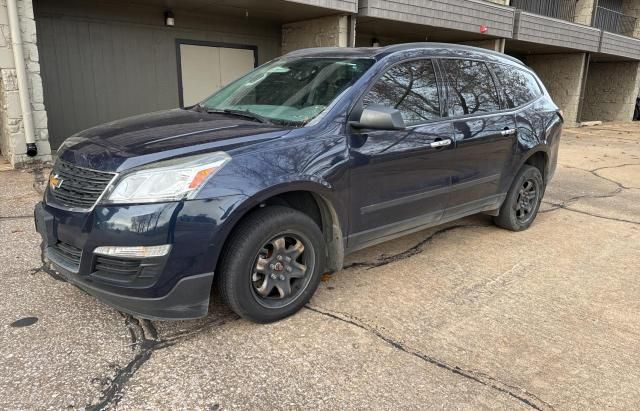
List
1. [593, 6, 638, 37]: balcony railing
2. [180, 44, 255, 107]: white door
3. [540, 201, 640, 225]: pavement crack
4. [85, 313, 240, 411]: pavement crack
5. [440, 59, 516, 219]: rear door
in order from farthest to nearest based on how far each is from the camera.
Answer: [593, 6, 638, 37]: balcony railing < [180, 44, 255, 107]: white door < [540, 201, 640, 225]: pavement crack < [440, 59, 516, 219]: rear door < [85, 313, 240, 411]: pavement crack

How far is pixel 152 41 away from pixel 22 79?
3550 millimetres

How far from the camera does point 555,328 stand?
3.09 meters

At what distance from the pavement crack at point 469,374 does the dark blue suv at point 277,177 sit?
1.38 feet

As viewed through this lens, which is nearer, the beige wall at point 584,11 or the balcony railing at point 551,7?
the balcony railing at point 551,7

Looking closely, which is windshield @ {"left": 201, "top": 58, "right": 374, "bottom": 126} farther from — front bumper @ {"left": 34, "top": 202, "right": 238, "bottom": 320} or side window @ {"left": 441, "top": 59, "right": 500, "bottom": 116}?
front bumper @ {"left": 34, "top": 202, "right": 238, "bottom": 320}

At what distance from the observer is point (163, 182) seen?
2.49 m

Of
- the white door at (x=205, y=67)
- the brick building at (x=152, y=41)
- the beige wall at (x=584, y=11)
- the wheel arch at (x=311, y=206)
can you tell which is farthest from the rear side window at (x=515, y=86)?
the beige wall at (x=584, y=11)

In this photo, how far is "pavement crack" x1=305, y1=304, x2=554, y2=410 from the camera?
2.39m

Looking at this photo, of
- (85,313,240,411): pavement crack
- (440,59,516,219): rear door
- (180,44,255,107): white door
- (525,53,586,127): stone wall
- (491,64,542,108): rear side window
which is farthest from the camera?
(525,53,586,127): stone wall

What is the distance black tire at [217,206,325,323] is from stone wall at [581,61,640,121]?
24927mm


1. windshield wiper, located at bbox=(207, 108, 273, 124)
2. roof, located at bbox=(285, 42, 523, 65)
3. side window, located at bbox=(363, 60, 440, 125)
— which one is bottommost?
windshield wiper, located at bbox=(207, 108, 273, 124)

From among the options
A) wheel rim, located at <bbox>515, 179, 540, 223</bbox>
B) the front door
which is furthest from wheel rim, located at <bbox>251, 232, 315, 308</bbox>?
wheel rim, located at <bbox>515, 179, 540, 223</bbox>

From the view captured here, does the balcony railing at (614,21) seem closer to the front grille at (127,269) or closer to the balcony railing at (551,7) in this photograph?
the balcony railing at (551,7)

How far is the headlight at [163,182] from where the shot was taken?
2455mm
